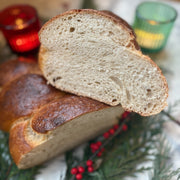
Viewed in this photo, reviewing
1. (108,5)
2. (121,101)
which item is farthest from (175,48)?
(121,101)

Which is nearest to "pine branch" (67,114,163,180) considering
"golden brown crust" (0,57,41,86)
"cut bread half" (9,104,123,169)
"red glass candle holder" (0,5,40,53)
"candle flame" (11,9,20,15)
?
"cut bread half" (9,104,123,169)

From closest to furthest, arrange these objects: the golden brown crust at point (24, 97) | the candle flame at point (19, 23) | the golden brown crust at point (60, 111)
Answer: the golden brown crust at point (60, 111)
the golden brown crust at point (24, 97)
the candle flame at point (19, 23)

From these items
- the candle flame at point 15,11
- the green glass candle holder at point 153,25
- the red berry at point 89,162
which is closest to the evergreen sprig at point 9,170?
the red berry at point 89,162

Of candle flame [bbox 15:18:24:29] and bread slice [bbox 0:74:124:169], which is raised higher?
candle flame [bbox 15:18:24:29]

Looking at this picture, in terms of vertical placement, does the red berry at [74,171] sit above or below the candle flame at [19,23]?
below

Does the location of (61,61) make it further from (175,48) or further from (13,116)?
(175,48)

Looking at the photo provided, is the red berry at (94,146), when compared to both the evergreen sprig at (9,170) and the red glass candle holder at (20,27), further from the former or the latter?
the red glass candle holder at (20,27)

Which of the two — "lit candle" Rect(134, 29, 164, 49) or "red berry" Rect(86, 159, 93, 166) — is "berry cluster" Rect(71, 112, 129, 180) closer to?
"red berry" Rect(86, 159, 93, 166)

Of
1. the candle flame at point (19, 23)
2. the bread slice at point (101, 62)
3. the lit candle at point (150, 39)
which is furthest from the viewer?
the lit candle at point (150, 39)
